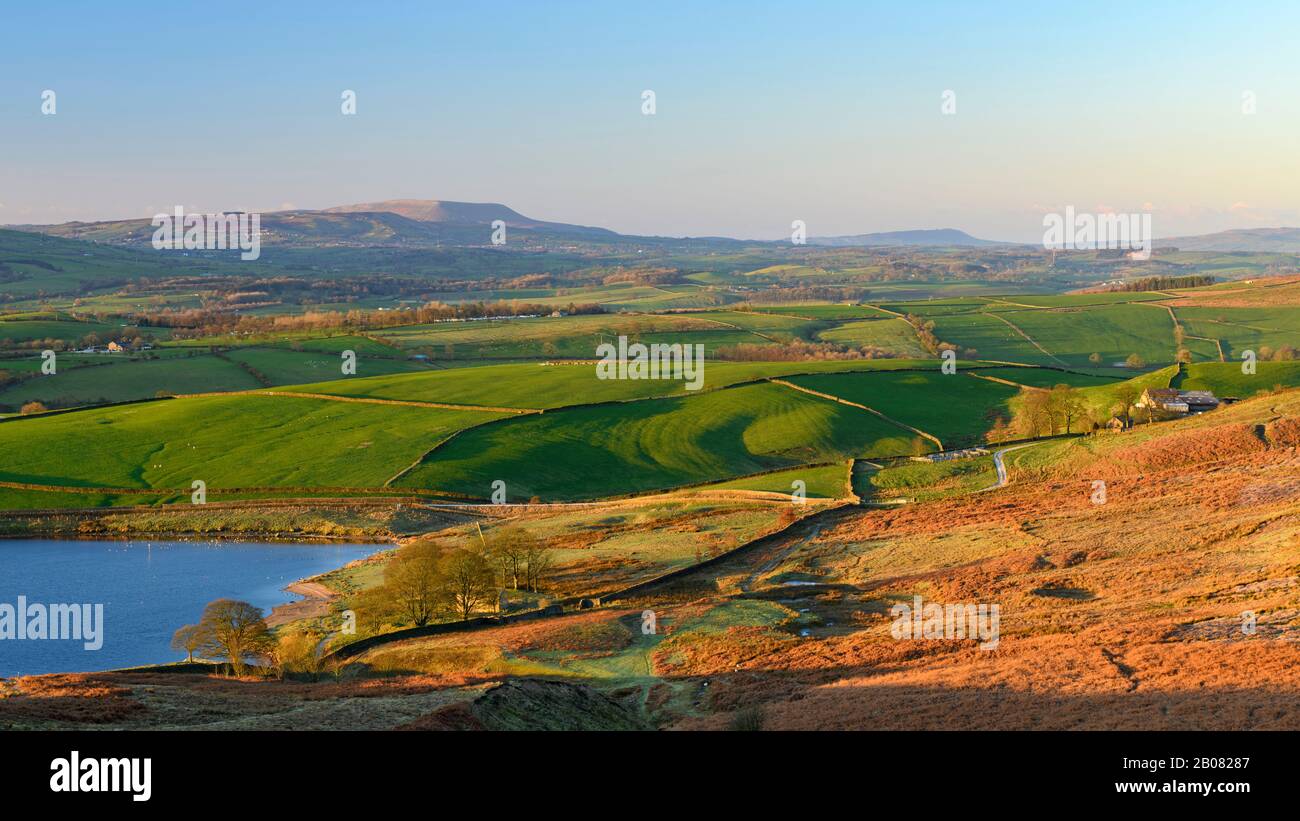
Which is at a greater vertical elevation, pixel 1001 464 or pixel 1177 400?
pixel 1177 400

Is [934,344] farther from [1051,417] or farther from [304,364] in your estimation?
[304,364]

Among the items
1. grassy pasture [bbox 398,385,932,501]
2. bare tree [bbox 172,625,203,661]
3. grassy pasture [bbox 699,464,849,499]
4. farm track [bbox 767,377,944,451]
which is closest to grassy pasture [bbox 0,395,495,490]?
grassy pasture [bbox 398,385,932,501]

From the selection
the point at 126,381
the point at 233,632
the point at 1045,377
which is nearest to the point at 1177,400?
the point at 1045,377

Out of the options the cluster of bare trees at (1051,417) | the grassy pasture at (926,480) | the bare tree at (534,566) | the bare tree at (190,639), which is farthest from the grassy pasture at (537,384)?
the bare tree at (190,639)

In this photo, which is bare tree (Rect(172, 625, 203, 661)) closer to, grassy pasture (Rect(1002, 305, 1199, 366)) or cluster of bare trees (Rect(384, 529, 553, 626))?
cluster of bare trees (Rect(384, 529, 553, 626))

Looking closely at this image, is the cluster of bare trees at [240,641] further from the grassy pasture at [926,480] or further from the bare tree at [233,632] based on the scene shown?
the grassy pasture at [926,480]
